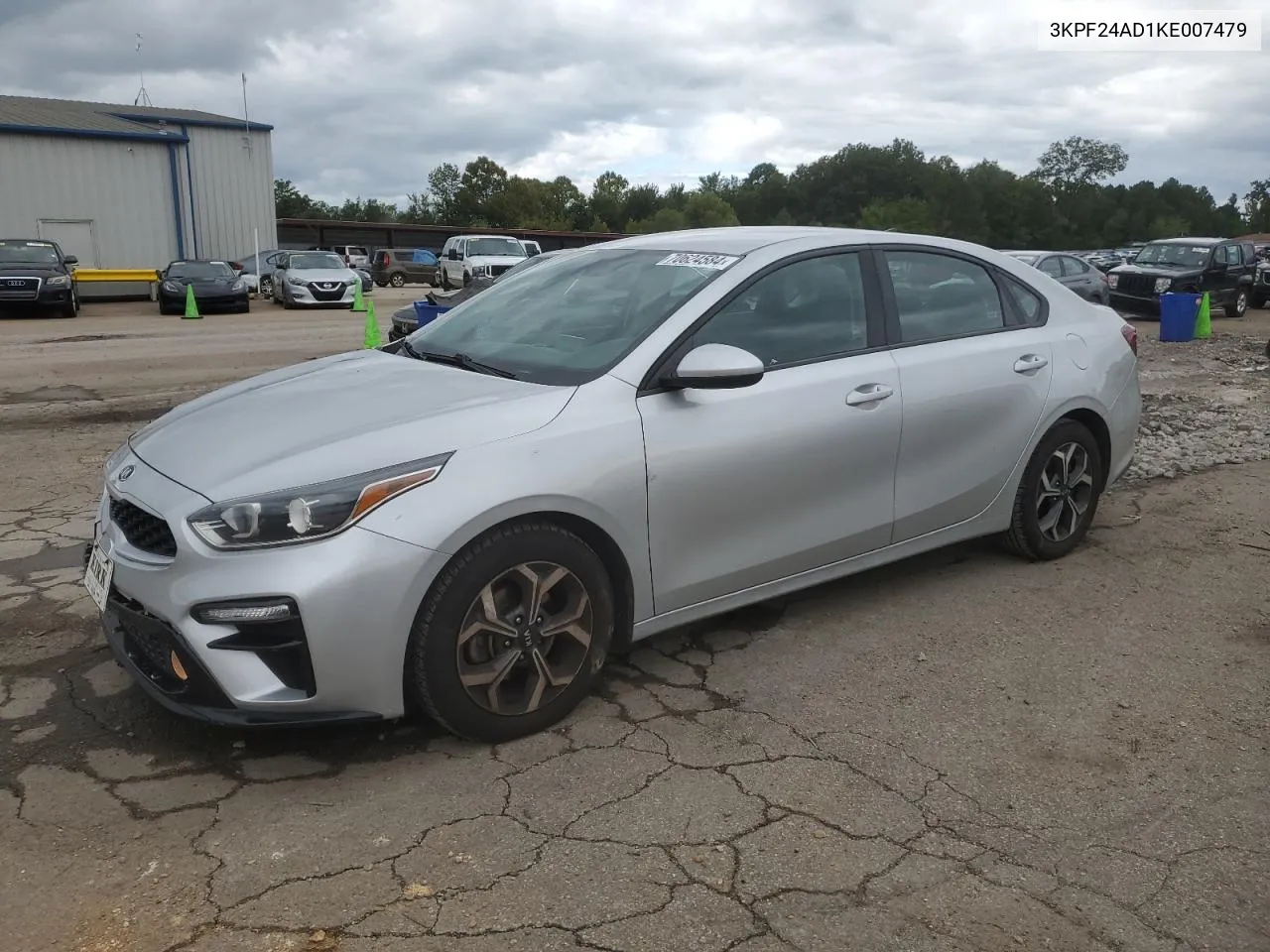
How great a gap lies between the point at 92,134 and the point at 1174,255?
28.8 meters

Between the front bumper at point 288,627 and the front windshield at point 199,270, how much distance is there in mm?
21788

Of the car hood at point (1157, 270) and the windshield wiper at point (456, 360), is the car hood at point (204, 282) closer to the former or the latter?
the car hood at point (1157, 270)

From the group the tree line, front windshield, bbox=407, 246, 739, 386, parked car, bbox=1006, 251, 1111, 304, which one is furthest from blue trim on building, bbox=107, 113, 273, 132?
the tree line

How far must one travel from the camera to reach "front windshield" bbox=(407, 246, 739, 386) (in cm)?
376

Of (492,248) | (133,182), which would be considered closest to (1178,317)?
(492,248)

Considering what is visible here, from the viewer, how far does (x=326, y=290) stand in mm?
24422

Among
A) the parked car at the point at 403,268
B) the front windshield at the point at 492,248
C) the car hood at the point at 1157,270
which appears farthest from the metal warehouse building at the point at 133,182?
the car hood at the point at 1157,270

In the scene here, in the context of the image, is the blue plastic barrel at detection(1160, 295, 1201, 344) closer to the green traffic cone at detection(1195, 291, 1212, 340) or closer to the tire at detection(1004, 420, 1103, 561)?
the green traffic cone at detection(1195, 291, 1212, 340)

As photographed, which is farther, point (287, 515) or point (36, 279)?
point (36, 279)

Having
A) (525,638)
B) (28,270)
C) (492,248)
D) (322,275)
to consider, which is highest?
(492,248)

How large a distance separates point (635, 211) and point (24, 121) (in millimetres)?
77660

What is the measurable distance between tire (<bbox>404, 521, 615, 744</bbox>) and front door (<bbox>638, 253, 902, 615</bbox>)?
1.01ft

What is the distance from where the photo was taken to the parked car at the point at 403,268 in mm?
37844

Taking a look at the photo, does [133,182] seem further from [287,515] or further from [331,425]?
[287,515]
